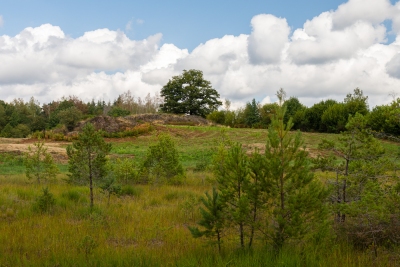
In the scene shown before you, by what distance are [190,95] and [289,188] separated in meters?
64.8

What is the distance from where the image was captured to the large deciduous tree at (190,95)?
230 feet

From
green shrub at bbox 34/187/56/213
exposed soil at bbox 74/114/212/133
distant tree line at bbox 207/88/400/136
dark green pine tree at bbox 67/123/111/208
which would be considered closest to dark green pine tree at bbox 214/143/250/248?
dark green pine tree at bbox 67/123/111/208

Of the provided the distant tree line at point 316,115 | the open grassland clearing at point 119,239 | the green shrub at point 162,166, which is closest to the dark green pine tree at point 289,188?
the open grassland clearing at point 119,239

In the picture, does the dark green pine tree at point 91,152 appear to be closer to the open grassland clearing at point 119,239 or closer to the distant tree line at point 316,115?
the open grassland clearing at point 119,239

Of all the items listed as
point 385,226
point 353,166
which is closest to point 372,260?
point 385,226

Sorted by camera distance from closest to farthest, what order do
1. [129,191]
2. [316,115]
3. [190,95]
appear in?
[129,191] → [316,115] → [190,95]

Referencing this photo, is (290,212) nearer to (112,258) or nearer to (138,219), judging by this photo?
(112,258)

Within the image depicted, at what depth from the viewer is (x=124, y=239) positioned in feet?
23.8

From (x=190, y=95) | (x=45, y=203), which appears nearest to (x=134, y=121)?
(x=190, y=95)

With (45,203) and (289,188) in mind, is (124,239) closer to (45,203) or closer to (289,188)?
(45,203)

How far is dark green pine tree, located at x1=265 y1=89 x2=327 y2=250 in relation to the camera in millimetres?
5508

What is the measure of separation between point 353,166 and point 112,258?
206 inches

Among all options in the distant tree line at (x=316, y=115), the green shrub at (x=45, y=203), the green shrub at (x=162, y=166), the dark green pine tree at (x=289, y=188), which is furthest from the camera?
the distant tree line at (x=316, y=115)

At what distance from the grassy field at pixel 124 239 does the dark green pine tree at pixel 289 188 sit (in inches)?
14.4
